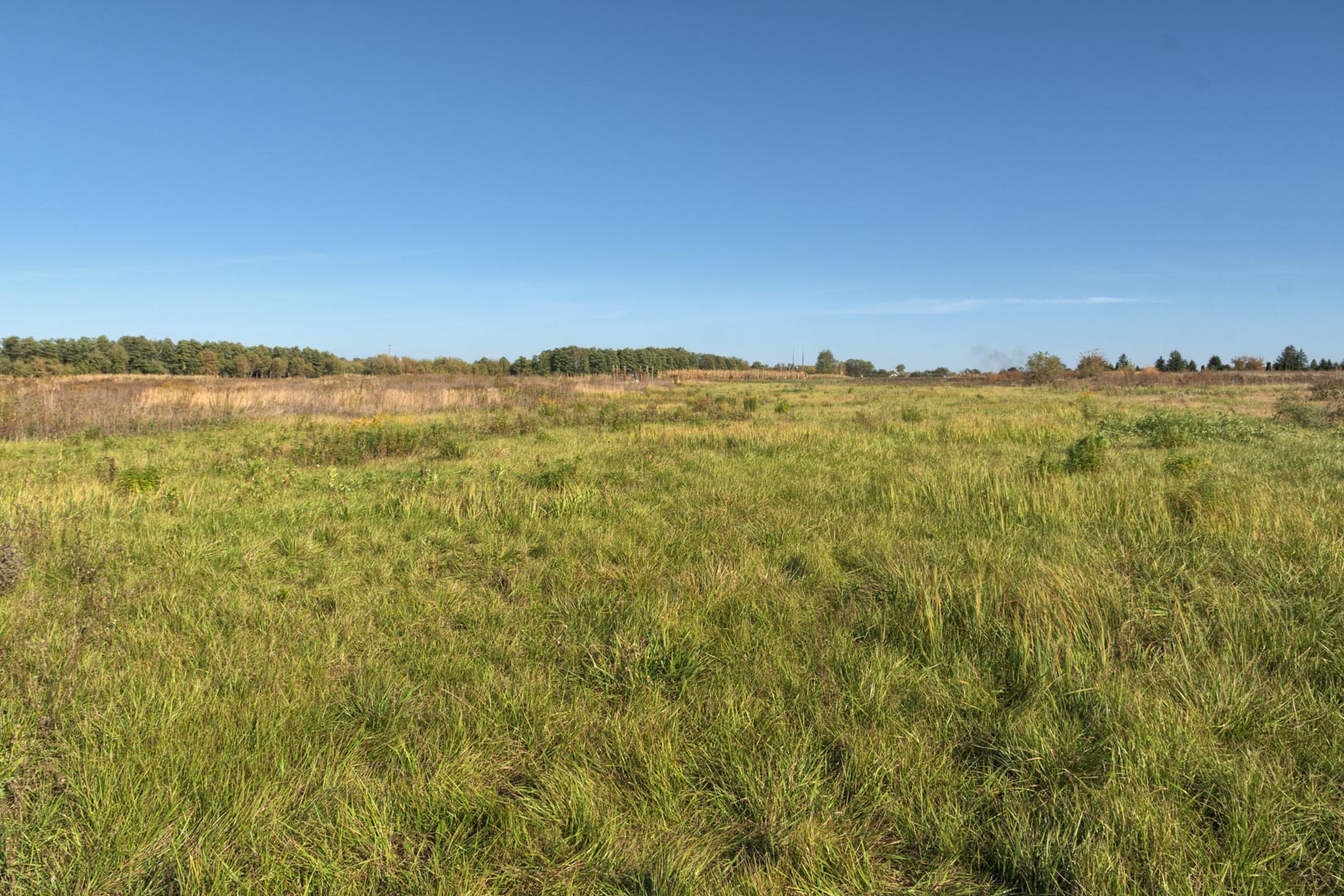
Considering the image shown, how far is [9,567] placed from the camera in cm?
417

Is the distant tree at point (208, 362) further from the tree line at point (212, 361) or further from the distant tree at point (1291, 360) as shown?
the distant tree at point (1291, 360)

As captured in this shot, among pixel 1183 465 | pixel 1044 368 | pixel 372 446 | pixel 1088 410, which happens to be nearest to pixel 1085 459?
pixel 1183 465

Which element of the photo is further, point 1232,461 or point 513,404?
point 513,404

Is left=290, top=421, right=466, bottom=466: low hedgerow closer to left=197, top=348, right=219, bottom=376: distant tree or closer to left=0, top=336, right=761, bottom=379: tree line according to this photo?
left=0, top=336, right=761, bottom=379: tree line

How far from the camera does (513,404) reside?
24.2 m

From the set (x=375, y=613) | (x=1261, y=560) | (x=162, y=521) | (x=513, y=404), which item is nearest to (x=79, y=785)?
(x=375, y=613)

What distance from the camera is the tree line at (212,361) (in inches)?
2918

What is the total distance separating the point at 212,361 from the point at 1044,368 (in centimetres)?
11133

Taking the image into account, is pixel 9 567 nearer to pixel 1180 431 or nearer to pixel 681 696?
pixel 681 696

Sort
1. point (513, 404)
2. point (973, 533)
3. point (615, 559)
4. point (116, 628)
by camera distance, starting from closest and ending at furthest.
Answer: point (116, 628)
point (615, 559)
point (973, 533)
point (513, 404)

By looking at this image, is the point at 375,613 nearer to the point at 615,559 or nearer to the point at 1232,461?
the point at 615,559

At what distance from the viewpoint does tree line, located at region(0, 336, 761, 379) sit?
74.1 meters

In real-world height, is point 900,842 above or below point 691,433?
below

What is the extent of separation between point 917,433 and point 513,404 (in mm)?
16760
